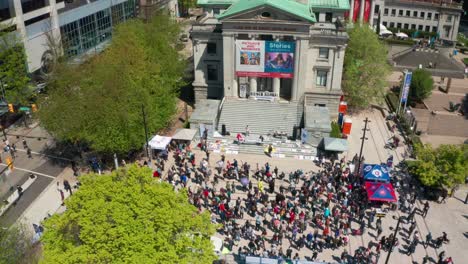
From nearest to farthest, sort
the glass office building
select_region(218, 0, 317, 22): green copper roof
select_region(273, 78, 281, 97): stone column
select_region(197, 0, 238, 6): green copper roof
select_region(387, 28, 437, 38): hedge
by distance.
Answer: select_region(218, 0, 317, 22): green copper roof → select_region(273, 78, 281, 97): stone column → select_region(197, 0, 238, 6): green copper roof → the glass office building → select_region(387, 28, 437, 38): hedge

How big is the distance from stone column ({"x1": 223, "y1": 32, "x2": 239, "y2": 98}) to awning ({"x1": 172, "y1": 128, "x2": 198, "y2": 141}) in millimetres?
8706

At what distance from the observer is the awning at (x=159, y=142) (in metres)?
44.9

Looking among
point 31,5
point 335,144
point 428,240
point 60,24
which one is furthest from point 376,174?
point 60,24

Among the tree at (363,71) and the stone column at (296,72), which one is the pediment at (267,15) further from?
the tree at (363,71)

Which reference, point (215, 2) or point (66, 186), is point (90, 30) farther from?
point (66, 186)

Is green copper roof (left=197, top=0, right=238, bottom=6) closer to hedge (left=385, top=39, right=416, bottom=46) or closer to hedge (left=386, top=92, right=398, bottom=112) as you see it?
hedge (left=386, top=92, right=398, bottom=112)

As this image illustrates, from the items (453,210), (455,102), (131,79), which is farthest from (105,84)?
(455,102)

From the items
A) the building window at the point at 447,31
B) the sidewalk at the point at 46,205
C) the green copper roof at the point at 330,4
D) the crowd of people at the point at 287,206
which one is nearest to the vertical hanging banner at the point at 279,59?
the green copper roof at the point at 330,4

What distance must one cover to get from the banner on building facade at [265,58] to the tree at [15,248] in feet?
101

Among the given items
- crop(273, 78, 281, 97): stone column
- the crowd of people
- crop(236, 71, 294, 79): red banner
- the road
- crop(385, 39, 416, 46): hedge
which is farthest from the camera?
crop(385, 39, 416, 46): hedge

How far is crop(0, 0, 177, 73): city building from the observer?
182ft

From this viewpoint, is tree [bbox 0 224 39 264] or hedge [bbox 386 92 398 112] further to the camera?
hedge [bbox 386 92 398 112]

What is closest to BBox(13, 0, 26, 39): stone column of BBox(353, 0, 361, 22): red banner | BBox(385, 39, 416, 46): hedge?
BBox(353, 0, 361, 22): red banner

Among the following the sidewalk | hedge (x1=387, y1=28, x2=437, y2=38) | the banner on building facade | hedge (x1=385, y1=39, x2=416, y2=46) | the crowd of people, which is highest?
the banner on building facade
